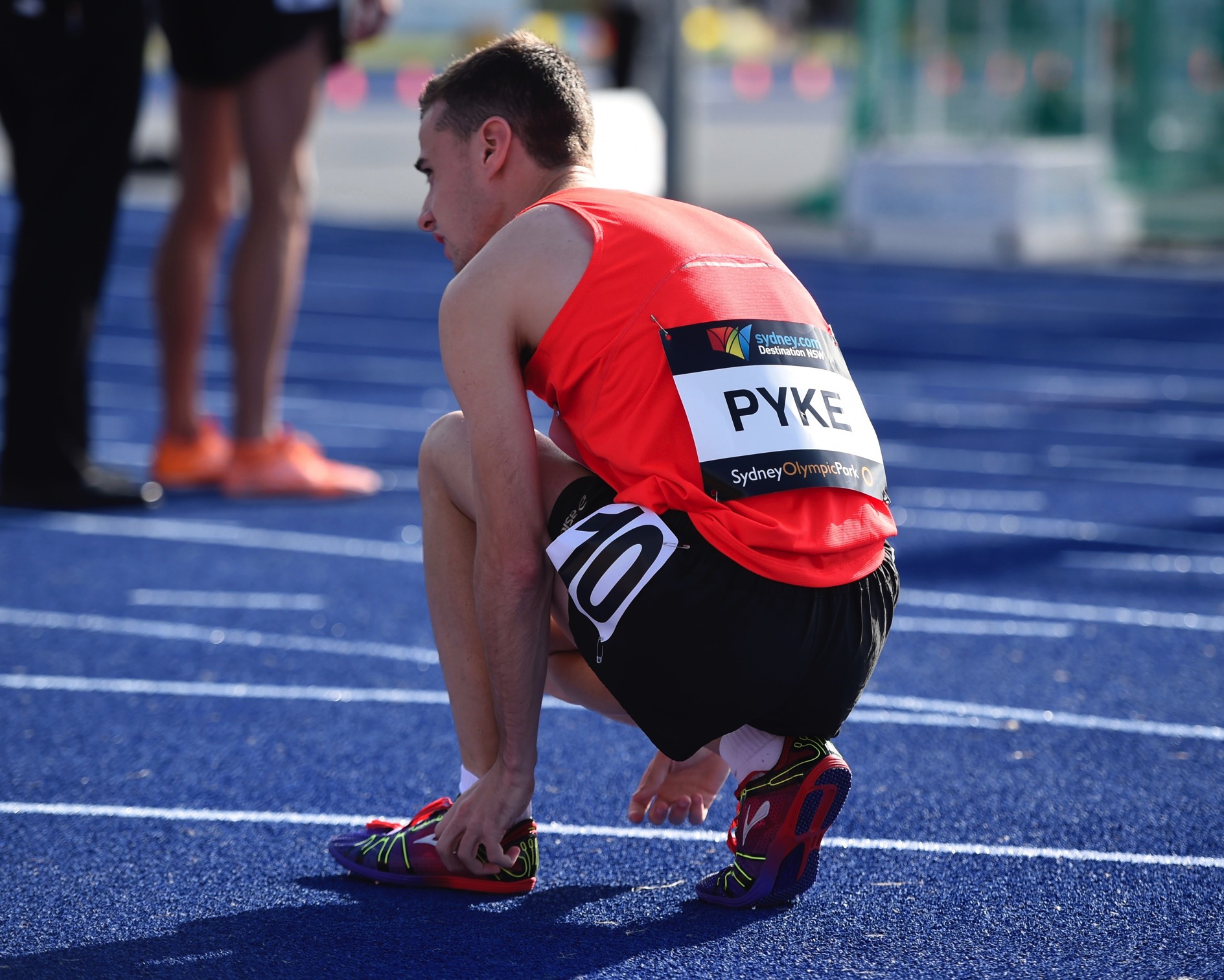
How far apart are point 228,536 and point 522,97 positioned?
2.84m

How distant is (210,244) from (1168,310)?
681 centimetres

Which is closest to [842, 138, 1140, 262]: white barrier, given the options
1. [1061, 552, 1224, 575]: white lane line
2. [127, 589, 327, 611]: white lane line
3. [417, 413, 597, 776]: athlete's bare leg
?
[1061, 552, 1224, 575]: white lane line

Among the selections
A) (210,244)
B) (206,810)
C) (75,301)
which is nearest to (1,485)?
(75,301)

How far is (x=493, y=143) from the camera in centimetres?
243

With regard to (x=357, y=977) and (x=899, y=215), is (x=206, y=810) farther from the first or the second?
(x=899, y=215)

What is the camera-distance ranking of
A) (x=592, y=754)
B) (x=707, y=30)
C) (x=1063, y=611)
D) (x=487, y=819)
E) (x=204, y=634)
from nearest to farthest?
(x=487, y=819)
(x=592, y=754)
(x=204, y=634)
(x=1063, y=611)
(x=707, y=30)

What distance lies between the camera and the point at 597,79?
32.1m

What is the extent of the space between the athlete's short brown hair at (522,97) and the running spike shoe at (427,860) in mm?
1049

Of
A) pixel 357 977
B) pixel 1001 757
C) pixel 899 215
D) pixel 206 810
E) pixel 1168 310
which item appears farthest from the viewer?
pixel 899 215

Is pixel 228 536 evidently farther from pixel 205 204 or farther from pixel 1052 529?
pixel 1052 529

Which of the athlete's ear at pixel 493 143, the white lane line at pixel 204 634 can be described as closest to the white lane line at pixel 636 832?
the white lane line at pixel 204 634

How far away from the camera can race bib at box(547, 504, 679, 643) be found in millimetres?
2240

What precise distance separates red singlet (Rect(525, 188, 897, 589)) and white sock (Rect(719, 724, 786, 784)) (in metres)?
0.28

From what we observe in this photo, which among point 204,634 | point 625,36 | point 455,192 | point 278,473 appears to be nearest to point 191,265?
point 278,473
